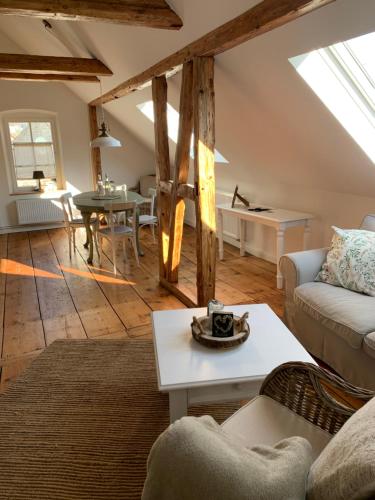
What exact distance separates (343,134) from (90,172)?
5.21 meters

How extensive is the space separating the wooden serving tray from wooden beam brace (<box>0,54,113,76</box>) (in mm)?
3901

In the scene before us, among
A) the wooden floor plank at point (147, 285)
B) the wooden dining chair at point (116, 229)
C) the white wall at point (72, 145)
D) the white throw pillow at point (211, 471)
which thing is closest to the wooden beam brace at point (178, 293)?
the wooden floor plank at point (147, 285)

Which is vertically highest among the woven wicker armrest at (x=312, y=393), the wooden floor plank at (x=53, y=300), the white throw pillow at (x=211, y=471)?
the white throw pillow at (x=211, y=471)

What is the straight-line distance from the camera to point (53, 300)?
3.74 metres

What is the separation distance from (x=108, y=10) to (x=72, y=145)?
4.37m

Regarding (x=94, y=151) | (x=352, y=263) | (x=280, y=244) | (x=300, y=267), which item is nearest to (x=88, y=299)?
(x=280, y=244)

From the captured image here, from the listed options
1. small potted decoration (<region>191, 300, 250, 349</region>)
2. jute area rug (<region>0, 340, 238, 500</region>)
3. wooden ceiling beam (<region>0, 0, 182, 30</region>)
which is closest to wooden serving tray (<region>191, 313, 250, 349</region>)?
small potted decoration (<region>191, 300, 250, 349</region>)

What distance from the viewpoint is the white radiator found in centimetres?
658

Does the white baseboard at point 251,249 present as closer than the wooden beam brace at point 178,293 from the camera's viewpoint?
No

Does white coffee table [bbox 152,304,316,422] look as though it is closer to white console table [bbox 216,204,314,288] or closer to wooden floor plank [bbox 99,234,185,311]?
wooden floor plank [bbox 99,234,185,311]

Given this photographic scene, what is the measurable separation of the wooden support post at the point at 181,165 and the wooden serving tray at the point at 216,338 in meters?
1.72

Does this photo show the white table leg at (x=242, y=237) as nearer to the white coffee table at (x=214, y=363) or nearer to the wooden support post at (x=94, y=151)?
the white coffee table at (x=214, y=363)

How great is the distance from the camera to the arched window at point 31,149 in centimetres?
648

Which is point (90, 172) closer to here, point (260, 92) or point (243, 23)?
point (260, 92)
